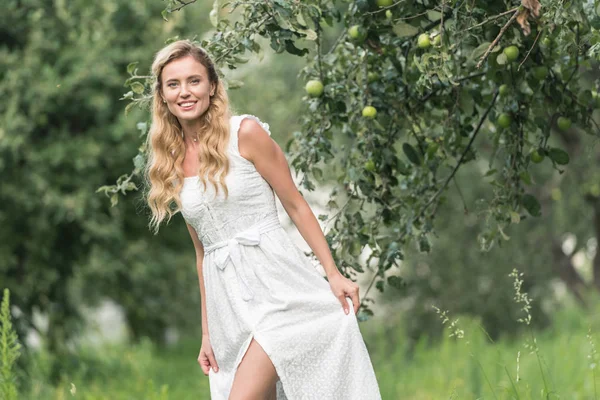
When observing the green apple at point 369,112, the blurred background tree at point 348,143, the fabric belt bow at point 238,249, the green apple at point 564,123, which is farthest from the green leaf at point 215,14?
the green apple at point 564,123

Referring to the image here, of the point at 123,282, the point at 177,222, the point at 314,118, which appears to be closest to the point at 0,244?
the point at 177,222

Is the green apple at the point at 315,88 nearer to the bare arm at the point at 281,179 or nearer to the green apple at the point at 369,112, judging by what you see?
the green apple at the point at 369,112

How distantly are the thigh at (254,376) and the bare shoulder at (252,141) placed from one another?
0.56 metres

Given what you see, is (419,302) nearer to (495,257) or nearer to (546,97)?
(495,257)

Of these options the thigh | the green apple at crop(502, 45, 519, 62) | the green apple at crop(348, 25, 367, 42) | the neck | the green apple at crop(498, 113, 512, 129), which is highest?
the green apple at crop(348, 25, 367, 42)

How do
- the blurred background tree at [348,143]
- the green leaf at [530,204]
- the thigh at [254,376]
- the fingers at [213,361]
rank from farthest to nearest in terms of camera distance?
the green leaf at [530,204] < the blurred background tree at [348,143] < the fingers at [213,361] < the thigh at [254,376]

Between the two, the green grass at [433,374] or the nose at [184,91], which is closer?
the nose at [184,91]

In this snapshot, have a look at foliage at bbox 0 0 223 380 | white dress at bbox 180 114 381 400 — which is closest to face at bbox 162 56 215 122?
white dress at bbox 180 114 381 400

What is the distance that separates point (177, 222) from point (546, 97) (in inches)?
227

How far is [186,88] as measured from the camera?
9.38 feet

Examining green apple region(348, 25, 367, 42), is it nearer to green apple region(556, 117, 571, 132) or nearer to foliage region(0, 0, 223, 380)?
green apple region(556, 117, 571, 132)

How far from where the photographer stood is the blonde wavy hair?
2.78 meters

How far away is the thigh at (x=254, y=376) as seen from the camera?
2.63 m

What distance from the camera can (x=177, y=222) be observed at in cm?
878
